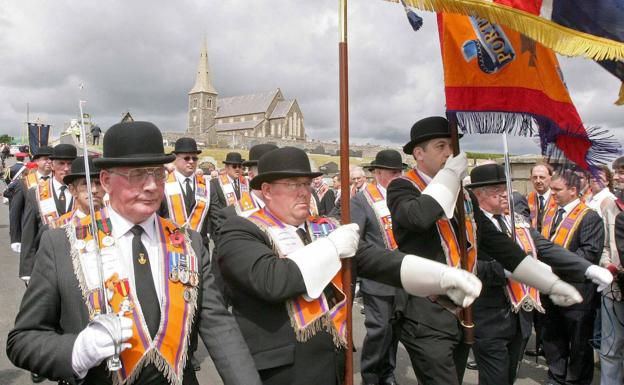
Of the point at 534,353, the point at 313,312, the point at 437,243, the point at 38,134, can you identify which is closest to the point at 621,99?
the point at 437,243

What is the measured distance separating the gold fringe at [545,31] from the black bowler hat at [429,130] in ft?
2.86

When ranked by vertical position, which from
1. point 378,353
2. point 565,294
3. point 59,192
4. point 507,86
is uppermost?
point 507,86

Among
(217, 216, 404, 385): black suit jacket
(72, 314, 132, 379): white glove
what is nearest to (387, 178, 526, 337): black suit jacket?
(217, 216, 404, 385): black suit jacket

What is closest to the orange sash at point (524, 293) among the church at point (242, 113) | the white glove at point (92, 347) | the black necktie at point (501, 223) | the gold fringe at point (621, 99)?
the black necktie at point (501, 223)

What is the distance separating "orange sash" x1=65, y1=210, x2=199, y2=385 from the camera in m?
2.15

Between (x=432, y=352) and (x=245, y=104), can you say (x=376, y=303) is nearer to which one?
(x=432, y=352)

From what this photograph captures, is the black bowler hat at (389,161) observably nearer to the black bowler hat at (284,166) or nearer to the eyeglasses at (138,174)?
the black bowler hat at (284,166)

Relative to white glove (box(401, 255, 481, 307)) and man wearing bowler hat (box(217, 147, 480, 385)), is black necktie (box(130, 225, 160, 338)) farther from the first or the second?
white glove (box(401, 255, 481, 307))

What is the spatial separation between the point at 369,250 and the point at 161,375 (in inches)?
53.6

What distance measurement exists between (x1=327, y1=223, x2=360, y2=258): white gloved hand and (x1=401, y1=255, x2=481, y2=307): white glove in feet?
1.25

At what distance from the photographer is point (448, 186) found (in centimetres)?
315

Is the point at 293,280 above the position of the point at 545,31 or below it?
below

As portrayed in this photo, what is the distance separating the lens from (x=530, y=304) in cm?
434

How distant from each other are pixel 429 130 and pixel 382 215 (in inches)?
96.7
